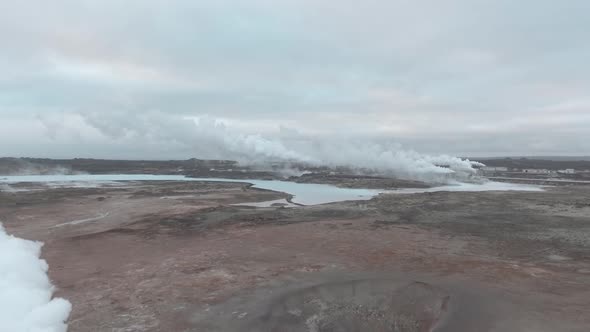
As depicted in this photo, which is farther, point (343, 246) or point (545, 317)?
point (343, 246)

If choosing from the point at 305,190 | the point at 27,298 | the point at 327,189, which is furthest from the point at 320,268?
the point at 327,189

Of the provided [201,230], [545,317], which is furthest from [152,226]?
[545,317]

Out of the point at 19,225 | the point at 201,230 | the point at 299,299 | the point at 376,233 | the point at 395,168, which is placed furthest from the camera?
the point at 395,168

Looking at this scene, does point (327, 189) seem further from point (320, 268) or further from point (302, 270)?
point (302, 270)

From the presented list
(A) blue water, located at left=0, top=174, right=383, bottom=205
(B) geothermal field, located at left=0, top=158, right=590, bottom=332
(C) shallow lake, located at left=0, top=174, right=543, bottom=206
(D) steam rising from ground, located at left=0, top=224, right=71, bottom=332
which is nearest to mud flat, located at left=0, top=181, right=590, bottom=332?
(B) geothermal field, located at left=0, top=158, right=590, bottom=332

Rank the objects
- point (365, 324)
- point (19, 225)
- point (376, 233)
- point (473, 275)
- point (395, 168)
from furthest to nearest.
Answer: point (395, 168)
point (19, 225)
point (376, 233)
point (473, 275)
point (365, 324)

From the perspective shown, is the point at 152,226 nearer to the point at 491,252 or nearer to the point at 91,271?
the point at 91,271
